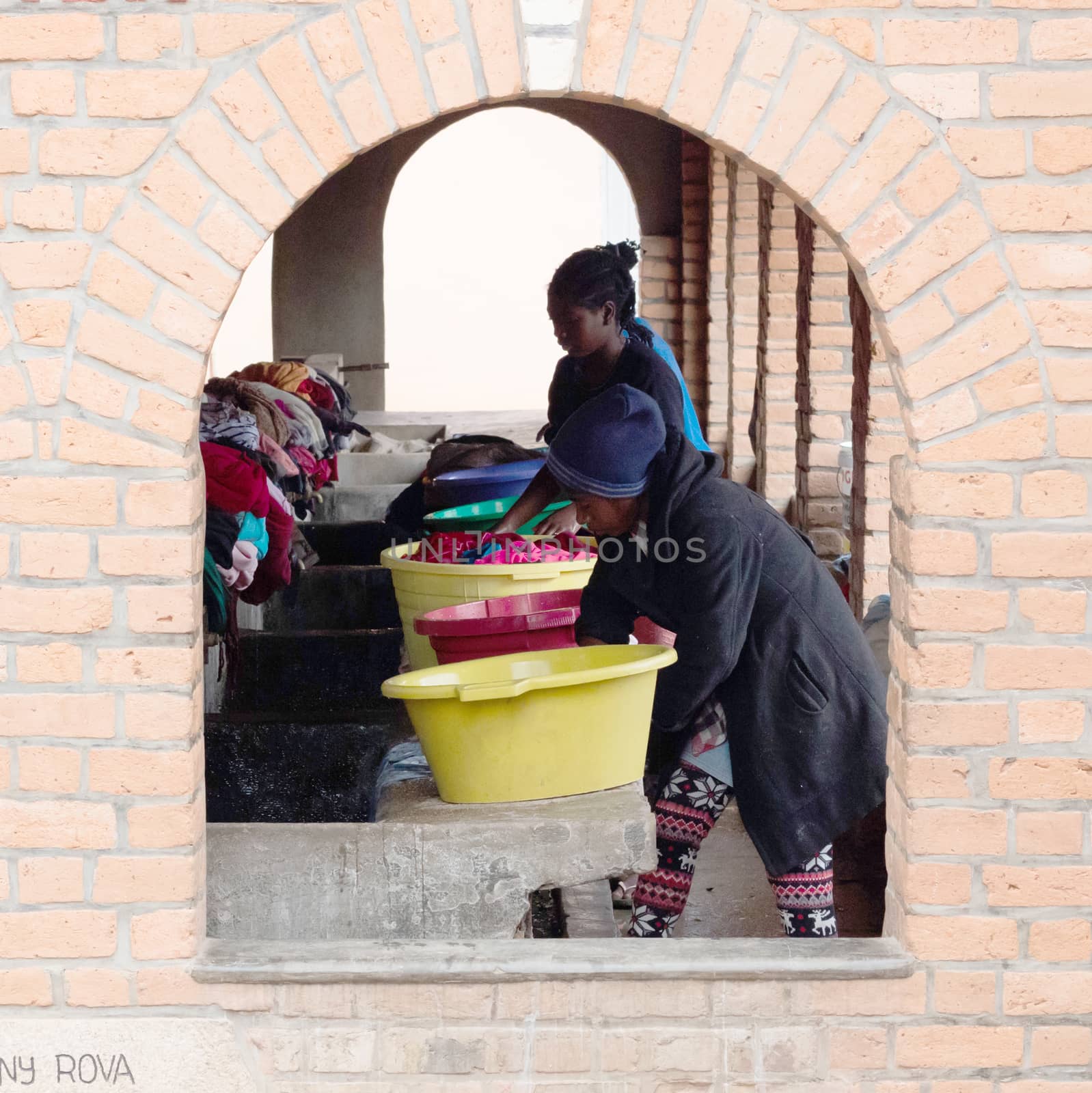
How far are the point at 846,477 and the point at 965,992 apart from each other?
3.83 m

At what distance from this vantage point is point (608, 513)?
3.53 meters

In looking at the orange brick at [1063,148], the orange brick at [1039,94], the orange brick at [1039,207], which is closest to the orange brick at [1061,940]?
the orange brick at [1039,207]

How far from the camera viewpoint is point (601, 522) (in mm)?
3553

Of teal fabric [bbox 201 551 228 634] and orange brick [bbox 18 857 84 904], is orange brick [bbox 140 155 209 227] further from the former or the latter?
teal fabric [bbox 201 551 228 634]

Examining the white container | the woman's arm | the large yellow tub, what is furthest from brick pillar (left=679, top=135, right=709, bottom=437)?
the large yellow tub

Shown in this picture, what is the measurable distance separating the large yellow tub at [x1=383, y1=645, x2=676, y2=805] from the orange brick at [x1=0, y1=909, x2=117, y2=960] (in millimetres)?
791

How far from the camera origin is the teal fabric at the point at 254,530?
14.6 feet

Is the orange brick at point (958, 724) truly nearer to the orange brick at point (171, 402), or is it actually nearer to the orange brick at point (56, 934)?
the orange brick at point (171, 402)

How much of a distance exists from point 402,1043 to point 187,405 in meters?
1.39

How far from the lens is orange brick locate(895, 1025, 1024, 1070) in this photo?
9.67 ft

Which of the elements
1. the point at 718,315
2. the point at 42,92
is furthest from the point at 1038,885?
the point at 718,315

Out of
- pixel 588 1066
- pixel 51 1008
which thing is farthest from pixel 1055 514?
pixel 51 1008

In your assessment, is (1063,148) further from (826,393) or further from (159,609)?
(826,393)

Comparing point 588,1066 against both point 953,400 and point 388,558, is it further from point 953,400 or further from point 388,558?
point 388,558
